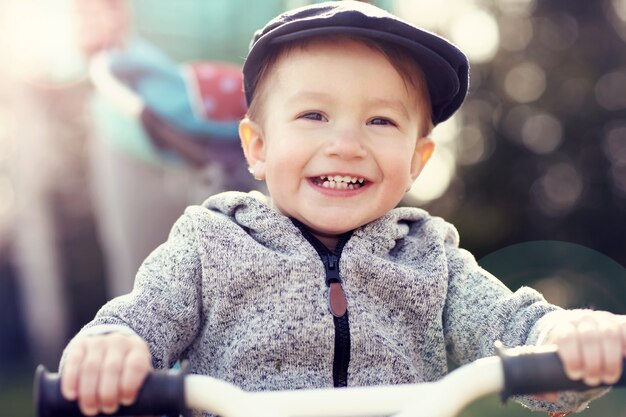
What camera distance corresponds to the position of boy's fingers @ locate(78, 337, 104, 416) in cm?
128

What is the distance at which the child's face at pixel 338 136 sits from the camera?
1.90 metres

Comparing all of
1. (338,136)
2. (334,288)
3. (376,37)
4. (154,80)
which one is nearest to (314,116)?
(338,136)

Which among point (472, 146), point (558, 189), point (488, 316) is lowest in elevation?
point (558, 189)

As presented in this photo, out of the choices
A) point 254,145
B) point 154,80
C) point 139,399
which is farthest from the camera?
point 154,80

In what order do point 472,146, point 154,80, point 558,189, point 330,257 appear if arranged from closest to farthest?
1. point 330,257
2. point 154,80
3. point 558,189
4. point 472,146

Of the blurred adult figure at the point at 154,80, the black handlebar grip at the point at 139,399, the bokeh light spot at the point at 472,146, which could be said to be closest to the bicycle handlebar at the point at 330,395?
the black handlebar grip at the point at 139,399

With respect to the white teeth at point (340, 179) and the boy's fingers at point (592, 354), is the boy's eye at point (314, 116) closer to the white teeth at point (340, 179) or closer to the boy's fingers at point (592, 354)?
the white teeth at point (340, 179)

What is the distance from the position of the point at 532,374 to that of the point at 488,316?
56cm

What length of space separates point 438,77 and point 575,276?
31.0 ft

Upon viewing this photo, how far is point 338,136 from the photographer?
1871 millimetres

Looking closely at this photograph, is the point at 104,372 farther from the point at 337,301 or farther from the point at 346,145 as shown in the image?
the point at 346,145

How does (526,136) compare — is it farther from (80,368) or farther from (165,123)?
(80,368)

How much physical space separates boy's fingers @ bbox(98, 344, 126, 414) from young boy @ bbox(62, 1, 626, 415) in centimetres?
34

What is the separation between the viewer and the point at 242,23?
4.20 meters
